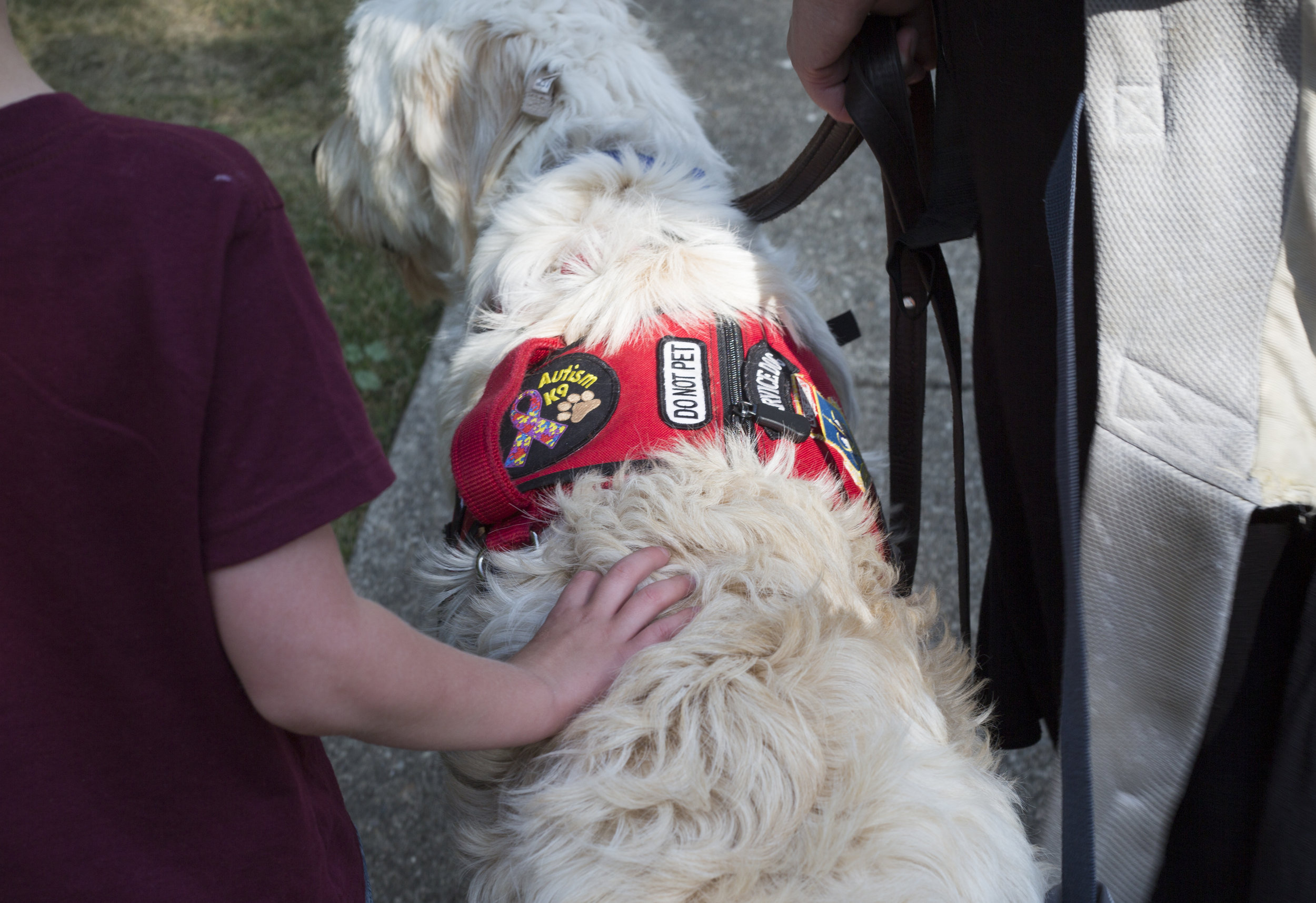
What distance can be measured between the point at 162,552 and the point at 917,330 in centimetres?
129

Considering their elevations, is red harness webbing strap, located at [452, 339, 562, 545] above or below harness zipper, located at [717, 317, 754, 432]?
below

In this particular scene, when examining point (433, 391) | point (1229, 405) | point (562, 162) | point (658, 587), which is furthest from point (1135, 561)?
point (433, 391)

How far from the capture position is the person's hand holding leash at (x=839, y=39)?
1393 mm

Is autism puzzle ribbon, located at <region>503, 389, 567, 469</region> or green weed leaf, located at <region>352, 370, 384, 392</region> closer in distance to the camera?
autism puzzle ribbon, located at <region>503, 389, 567, 469</region>

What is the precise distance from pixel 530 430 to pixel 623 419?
0.16m

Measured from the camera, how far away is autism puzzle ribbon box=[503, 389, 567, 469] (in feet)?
4.80

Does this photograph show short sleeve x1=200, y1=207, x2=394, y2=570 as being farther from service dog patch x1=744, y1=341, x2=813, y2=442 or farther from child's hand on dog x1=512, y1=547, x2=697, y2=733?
service dog patch x1=744, y1=341, x2=813, y2=442

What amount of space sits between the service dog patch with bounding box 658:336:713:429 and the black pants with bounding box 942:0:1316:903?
0.46 m

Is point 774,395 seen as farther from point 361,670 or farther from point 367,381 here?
point 367,381

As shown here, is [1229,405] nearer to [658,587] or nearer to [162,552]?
[658,587]

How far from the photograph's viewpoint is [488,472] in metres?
1.44

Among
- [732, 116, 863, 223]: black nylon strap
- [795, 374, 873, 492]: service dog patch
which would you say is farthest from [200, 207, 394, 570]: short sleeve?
[732, 116, 863, 223]: black nylon strap

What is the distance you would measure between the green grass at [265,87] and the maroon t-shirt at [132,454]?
7.79ft

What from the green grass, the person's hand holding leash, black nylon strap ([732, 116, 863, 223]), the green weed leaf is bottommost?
the green weed leaf
